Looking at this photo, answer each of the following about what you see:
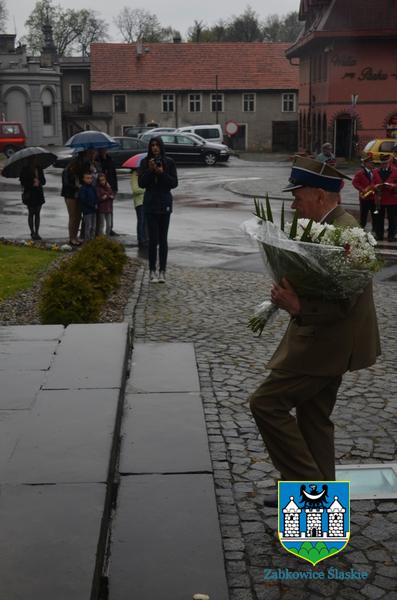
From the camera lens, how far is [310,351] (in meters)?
4.49

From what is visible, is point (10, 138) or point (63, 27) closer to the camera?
point (10, 138)

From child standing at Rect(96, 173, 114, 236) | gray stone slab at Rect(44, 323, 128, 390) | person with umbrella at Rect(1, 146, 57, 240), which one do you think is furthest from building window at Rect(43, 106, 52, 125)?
gray stone slab at Rect(44, 323, 128, 390)

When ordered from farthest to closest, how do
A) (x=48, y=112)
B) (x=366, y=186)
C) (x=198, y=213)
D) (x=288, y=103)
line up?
(x=48, y=112) → (x=288, y=103) → (x=198, y=213) → (x=366, y=186)

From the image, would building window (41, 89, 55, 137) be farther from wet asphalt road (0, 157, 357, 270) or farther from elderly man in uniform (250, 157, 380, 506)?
elderly man in uniform (250, 157, 380, 506)

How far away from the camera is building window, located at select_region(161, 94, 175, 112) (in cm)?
6694

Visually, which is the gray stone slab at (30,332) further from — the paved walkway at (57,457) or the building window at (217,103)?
the building window at (217,103)

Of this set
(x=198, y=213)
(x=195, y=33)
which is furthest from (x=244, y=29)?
(x=198, y=213)

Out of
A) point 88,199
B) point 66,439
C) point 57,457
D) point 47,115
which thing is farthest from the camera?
point 47,115

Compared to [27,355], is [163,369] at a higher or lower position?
lower

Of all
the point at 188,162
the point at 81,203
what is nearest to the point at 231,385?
the point at 81,203

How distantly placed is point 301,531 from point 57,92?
67499 millimetres

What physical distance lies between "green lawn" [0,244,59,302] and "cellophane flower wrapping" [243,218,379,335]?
736 centimetres

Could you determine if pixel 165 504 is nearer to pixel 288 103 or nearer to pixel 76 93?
pixel 288 103

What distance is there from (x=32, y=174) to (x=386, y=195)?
704 cm
